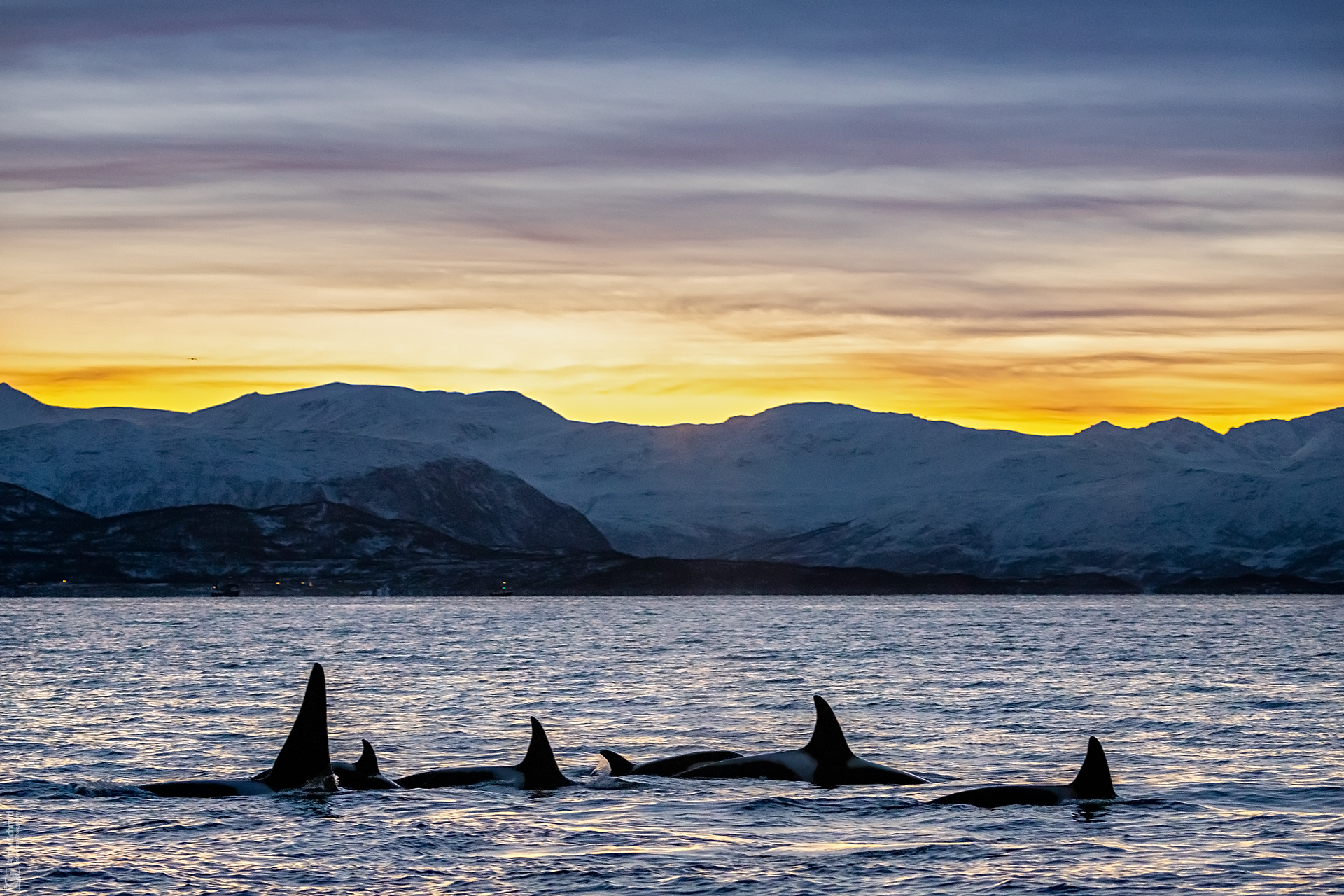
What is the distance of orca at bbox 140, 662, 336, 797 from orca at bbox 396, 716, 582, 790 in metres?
2.75

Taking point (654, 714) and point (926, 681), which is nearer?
point (654, 714)

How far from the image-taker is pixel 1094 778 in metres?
33.8

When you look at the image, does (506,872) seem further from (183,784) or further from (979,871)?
(183,784)

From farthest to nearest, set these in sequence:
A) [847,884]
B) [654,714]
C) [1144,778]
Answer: [654,714] → [1144,778] → [847,884]

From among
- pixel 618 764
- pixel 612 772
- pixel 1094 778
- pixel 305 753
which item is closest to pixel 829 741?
pixel 618 764

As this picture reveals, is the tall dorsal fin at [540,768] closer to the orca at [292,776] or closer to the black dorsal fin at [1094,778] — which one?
the orca at [292,776]

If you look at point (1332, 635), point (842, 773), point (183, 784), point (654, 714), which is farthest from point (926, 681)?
point (1332, 635)

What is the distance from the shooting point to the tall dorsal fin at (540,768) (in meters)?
34.9

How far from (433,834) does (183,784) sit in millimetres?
7196

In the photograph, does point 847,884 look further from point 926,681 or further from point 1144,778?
point 926,681

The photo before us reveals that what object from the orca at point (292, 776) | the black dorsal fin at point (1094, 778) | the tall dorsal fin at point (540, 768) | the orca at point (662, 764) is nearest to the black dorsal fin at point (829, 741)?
the orca at point (662, 764)

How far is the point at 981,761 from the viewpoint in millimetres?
43469

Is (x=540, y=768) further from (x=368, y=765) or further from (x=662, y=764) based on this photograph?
(x=368, y=765)

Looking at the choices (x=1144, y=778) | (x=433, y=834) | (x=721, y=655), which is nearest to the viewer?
(x=433, y=834)
